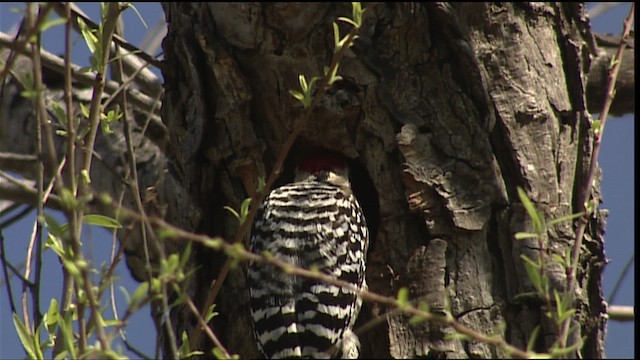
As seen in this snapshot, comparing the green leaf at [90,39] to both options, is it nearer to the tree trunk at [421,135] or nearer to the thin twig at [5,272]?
the thin twig at [5,272]

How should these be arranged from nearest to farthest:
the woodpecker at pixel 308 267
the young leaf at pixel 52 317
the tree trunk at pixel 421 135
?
the young leaf at pixel 52 317, the tree trunk at pixel 421 135, the woodpecker at pixel 308 267

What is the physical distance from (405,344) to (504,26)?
1159 millimetres

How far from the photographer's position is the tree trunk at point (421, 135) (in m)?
3.22

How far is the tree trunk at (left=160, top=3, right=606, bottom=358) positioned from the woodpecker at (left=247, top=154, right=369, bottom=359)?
0.11 meters

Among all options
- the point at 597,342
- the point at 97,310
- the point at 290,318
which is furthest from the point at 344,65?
the point at 97,310

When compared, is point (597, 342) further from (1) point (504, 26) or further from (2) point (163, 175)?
(2) point (163, 175)

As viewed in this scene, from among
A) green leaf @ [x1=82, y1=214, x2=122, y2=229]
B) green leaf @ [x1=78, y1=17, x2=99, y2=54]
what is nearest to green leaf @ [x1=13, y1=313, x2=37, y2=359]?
green leaf @ [x1=82, y1=214, x2=122, y2=229]

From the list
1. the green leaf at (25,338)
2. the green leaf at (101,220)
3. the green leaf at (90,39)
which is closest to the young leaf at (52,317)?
the green leaf at (25,338)

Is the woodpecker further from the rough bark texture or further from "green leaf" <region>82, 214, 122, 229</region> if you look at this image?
"green leaf" <region>82, 214, 122, 229</region>

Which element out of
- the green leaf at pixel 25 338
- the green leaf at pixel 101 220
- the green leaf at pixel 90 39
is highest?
the green leaf at pixel 90 39

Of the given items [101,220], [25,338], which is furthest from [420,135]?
[25,338]

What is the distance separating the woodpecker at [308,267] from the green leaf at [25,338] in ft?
3.88

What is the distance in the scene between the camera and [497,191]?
10.6 feet

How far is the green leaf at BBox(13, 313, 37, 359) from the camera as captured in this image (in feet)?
7.25
